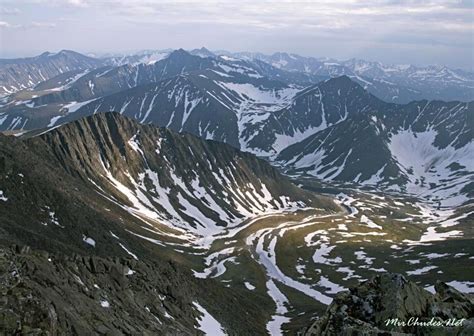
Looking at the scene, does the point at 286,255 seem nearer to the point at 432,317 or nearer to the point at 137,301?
the point at 137,301

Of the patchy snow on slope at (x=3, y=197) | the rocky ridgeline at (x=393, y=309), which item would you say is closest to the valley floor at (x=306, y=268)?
the patchy snow on slope at (x=3, y=197)

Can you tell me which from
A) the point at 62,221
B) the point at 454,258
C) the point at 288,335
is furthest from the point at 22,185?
the point at 454,258

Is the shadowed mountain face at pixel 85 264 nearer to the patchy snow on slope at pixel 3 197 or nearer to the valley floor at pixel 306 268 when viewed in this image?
the patchy snow on slope at pixel 3 197

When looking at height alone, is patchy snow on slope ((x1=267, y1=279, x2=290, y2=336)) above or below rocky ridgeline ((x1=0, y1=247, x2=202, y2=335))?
below

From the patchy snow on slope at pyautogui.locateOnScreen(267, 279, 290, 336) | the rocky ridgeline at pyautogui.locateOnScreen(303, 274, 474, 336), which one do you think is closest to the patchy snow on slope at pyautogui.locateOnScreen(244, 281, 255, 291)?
the patchy snow on slope at pyautogui.locateOnScreen(267, 279, 290, 336)

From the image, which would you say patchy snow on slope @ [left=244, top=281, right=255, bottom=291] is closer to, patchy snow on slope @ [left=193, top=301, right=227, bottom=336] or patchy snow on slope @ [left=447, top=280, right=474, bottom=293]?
patchy snow on slope @ [left=193, top=301, right=227, bottom=336]

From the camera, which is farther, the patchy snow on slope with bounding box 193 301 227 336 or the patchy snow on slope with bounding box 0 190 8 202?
the patchy snow on slope with bounding box 0 190 8 202
